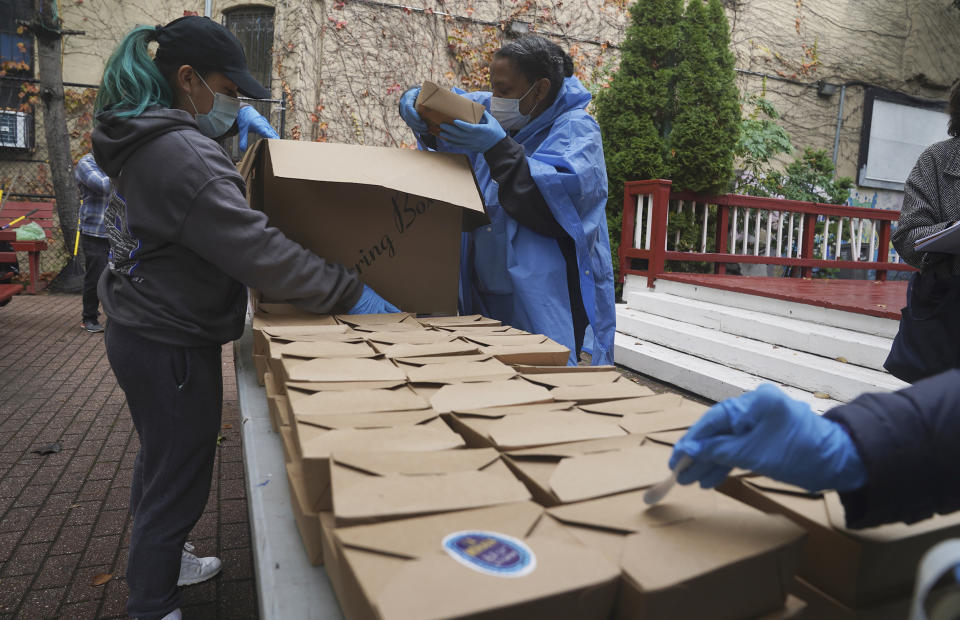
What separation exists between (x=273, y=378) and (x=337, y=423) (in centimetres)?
52

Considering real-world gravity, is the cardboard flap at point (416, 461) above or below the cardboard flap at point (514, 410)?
below

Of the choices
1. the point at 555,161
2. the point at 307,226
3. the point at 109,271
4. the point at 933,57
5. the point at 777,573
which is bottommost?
the point at 777,573

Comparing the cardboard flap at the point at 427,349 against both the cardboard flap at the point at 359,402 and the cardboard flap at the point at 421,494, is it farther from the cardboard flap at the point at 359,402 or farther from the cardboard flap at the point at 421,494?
the cardboard flap at the point at 421,494

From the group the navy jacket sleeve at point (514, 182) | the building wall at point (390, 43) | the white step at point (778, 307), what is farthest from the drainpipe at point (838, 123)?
the navy jacket sleeve at point (514, 182)

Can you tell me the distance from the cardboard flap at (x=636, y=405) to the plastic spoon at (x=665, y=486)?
13.6 inches

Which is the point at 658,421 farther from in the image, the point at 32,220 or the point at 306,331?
the point at 32,220

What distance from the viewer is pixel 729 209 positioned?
6945mm

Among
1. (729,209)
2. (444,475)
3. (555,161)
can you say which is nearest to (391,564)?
(444,475)

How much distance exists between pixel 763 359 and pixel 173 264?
392 centimetres

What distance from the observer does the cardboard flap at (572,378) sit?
1.35 m

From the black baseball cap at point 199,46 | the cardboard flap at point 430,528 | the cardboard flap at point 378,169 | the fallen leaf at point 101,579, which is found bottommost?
the fallen leaf at point 101,579

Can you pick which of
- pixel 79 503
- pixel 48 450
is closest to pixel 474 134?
pixel 79 503

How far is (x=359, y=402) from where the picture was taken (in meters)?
1.15

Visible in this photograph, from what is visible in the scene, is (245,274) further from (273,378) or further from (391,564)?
(391,564)
